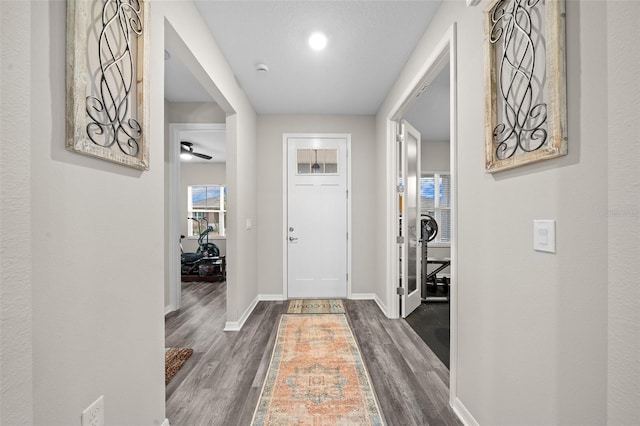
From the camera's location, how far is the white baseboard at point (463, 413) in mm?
1533

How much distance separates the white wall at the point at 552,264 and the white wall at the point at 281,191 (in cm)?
249

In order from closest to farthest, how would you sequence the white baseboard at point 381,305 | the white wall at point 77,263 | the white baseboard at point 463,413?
the white wall at point 77,263
the white baseboard at point 463,413
the white baseboard at point 381,305

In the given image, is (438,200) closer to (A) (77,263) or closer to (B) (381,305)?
(B) (381,305)

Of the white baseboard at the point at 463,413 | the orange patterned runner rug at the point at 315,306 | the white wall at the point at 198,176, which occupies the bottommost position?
the orange patterned runner rug at the point at 315,306

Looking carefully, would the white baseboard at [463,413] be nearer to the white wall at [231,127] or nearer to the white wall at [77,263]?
the white wall at [77,263]

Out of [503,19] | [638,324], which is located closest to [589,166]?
[638,324]

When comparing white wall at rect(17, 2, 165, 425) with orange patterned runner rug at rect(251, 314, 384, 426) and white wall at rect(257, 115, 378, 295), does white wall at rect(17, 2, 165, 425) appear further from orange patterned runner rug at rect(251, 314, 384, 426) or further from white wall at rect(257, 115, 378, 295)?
white wall at rect(257, 115, 378, 295)

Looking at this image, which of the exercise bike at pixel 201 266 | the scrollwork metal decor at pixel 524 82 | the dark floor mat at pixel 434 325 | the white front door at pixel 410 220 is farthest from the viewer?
the exercise bike at pixel 201 266

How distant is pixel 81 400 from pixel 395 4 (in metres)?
2.71

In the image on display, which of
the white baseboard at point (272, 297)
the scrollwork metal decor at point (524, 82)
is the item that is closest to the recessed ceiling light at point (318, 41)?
the scrollwork metal decor at point (524, 82)

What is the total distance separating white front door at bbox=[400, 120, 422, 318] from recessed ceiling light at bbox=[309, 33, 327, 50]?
137cm

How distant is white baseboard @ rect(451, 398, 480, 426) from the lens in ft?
5.03

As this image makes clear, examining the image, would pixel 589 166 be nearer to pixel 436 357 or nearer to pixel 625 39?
pixel 625 39

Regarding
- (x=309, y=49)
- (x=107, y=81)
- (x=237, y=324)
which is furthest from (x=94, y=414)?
(x=309, y=49)
